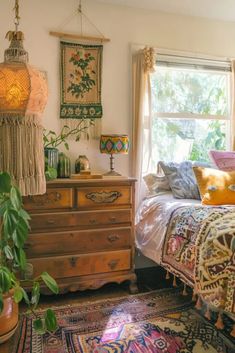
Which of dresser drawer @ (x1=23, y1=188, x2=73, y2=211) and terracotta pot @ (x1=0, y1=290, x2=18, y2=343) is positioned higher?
dresser drawer @ (x1=23, y1=188, x2=73, y2=211)

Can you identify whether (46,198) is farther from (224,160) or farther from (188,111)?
(188,111)

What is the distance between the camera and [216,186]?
90.9 inches

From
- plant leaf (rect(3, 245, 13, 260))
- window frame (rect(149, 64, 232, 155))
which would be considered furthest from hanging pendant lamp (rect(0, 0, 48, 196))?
window frame (rect(149, 64, 232, 155))

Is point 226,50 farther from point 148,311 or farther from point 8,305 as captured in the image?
point 8,305

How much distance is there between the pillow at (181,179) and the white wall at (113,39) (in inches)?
16.7

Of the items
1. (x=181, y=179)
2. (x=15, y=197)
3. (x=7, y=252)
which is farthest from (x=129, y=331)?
(x=181, y=179)

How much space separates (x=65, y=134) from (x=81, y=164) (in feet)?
1.08

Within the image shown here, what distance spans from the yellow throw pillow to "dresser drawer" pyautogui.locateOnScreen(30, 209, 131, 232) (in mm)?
604

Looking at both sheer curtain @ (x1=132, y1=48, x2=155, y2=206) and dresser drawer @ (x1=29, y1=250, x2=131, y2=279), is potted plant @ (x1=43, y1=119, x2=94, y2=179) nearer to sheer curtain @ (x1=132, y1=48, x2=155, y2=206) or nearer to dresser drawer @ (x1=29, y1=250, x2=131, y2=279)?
sheer curtain @ (x1=132, y1=48, x2=155, y2=206)

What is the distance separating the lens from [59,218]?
230cm

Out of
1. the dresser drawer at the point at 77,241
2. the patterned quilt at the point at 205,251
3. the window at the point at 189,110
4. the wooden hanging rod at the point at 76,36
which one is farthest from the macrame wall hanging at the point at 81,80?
the patterned quilt at the point at 205,251

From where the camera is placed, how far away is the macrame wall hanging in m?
2.73

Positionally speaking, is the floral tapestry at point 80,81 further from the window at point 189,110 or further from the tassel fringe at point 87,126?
the window at point 189,110

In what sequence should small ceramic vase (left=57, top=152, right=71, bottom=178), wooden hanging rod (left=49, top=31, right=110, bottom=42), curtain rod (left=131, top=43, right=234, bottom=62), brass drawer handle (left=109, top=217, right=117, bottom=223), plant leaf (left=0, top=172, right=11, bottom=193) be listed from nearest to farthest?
plant leaf (left=0, top=172, right=11, bottom=193) < brass drawer handle (left=109, top=217, right=117, bottom=223) < small ceramic vase (left=57, top=152, right=71, bottom=178) < wooden hanging rod (left=49, top=31, right=110, bottom=42) < curtain rod (left=131, top=43, right=234, bottom=62)
